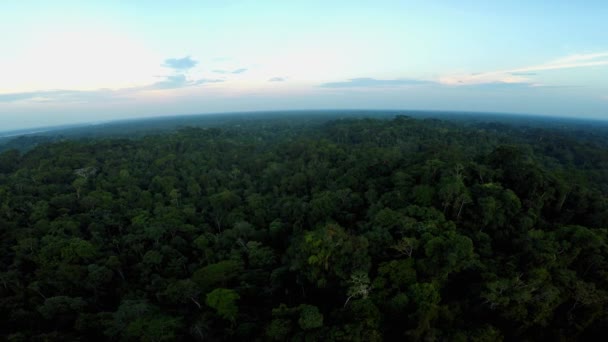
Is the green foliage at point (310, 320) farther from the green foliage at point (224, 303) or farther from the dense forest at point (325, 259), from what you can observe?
the green foliage at point (224, 303)

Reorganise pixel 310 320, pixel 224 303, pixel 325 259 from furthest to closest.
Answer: pixel 325 259, pixel 224 303, pixel 310 320

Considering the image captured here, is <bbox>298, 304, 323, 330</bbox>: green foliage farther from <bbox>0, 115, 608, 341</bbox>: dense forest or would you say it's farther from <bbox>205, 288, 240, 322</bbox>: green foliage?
<bbox>205, 288, 240, 322</bbox>: green foliage

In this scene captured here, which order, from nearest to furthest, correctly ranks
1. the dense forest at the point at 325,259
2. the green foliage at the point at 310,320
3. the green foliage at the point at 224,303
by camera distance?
the green foliage at the point at 310,320, the dense forest at the point at 325,259, the green foliage at the point at 224,303

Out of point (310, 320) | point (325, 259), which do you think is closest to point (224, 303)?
point (310, 320)

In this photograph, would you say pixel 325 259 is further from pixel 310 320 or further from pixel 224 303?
pixel 224 303

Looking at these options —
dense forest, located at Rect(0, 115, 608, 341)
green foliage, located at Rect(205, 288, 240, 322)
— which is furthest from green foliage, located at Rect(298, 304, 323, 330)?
green foliage, located at Rect(205, 288, 240, 322)

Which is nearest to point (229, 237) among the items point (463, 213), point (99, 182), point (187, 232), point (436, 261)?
point (187, 232)

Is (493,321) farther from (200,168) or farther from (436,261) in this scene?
(200,168)

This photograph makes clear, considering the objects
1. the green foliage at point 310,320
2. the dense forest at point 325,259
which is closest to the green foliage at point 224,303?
the dense forest at point 325,259
